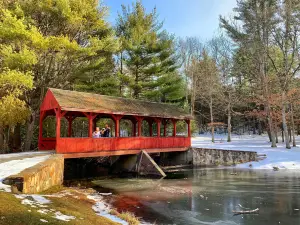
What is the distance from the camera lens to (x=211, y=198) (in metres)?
10.3

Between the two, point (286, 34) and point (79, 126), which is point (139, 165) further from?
point (286, 34)

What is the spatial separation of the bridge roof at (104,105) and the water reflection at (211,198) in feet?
13.2

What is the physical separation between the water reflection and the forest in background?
8.53m

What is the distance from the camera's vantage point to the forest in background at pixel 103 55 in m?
16.8

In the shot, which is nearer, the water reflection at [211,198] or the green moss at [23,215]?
the green moss at [23,215]

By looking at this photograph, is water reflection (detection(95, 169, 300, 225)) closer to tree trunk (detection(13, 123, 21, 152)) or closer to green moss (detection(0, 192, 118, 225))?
green moss (detection(0, 192, 118, 225))

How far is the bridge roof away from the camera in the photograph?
1457 centimetres

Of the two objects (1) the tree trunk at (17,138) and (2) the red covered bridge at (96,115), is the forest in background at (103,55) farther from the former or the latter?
(2) the red covered bridge at (96,115)

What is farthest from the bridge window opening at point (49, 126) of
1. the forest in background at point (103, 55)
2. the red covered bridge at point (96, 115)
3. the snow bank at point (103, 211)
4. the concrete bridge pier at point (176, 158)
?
the snow bank at point (103, 211)

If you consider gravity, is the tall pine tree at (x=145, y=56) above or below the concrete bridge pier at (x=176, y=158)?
above

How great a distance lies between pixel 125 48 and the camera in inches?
1055

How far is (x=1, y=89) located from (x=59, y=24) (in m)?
6.77

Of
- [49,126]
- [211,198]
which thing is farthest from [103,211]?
[49,126]

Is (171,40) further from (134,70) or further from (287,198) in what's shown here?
(287,198)
